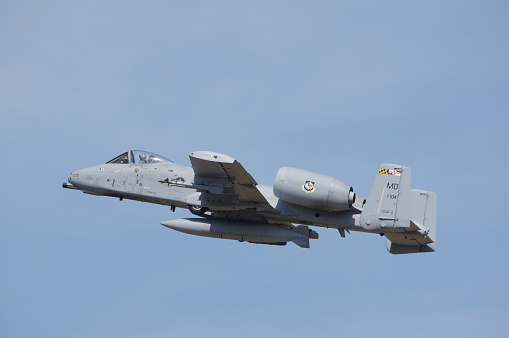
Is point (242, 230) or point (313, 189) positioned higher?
point (313, 189)

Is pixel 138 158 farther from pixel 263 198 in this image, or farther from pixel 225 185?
pixel 263 198

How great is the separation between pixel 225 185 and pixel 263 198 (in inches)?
58.8

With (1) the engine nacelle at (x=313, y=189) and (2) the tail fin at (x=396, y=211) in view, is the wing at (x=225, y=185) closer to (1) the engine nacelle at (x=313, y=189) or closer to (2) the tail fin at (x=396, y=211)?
(1) the engine nacelle at (x=313, y=189)

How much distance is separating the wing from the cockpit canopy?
2722 millimetres

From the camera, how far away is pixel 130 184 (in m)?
31.6

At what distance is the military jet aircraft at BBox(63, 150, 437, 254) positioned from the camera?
93.4ft

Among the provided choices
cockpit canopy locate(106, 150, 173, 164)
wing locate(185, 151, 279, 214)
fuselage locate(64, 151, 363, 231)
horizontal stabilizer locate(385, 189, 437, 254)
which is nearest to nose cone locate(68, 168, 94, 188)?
fuselage locate(64, 151, 363, 231)

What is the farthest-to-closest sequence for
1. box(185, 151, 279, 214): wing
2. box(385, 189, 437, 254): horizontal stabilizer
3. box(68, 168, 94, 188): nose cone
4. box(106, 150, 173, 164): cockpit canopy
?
box(68, 168, 94, 188): nose cone
box(106, 150, 173, 164): cockpit canopy
box(385, 189, 437, 254): horizontal stabilizer
box(185, 151, 279, 214): wing

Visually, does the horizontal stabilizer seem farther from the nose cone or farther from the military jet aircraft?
the nose cone

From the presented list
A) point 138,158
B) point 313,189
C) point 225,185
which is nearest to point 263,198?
point 225,185

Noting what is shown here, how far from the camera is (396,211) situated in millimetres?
28438

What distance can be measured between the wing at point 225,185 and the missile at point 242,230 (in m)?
0.72

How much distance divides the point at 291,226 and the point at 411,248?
471 centimetres

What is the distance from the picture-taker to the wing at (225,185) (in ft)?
91.7
